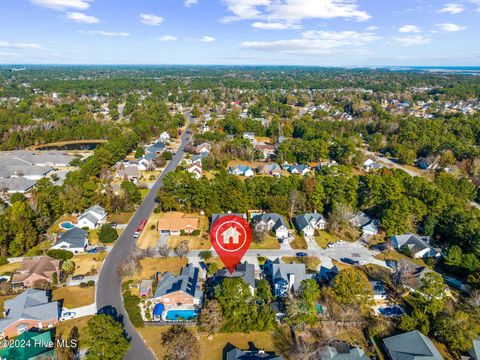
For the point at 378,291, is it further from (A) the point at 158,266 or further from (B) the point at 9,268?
(B) the point at 9,268

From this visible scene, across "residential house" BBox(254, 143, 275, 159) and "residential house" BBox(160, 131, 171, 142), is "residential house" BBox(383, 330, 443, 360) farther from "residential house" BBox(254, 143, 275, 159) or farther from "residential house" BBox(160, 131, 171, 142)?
"residential house" BBox(160, 131, 171, 142)

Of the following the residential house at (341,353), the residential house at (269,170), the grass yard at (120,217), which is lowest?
the grass yard at (120,217)

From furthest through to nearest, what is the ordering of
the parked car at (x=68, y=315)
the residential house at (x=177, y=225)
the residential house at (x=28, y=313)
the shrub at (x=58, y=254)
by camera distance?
the residential house at (x=177, y=225), the shrub at (x=58, y=254), the parked car at (x=68, y=315), the residential house at (x=28, y=313)

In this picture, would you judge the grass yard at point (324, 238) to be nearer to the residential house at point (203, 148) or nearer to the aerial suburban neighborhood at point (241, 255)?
the aerial suburban neighborhood at point (241, 255)

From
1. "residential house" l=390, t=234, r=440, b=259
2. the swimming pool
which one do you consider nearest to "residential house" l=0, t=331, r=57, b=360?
the swimming pool

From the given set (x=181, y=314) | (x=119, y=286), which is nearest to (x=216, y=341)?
(x=181, y=314)

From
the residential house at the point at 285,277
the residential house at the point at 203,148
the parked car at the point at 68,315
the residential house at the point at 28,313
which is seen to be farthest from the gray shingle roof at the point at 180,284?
the residential house at the point at 203,148

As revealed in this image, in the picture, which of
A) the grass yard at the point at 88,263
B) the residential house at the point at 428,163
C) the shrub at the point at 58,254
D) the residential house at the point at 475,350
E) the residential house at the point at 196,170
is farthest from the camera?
the residential house at the point at 428,163
